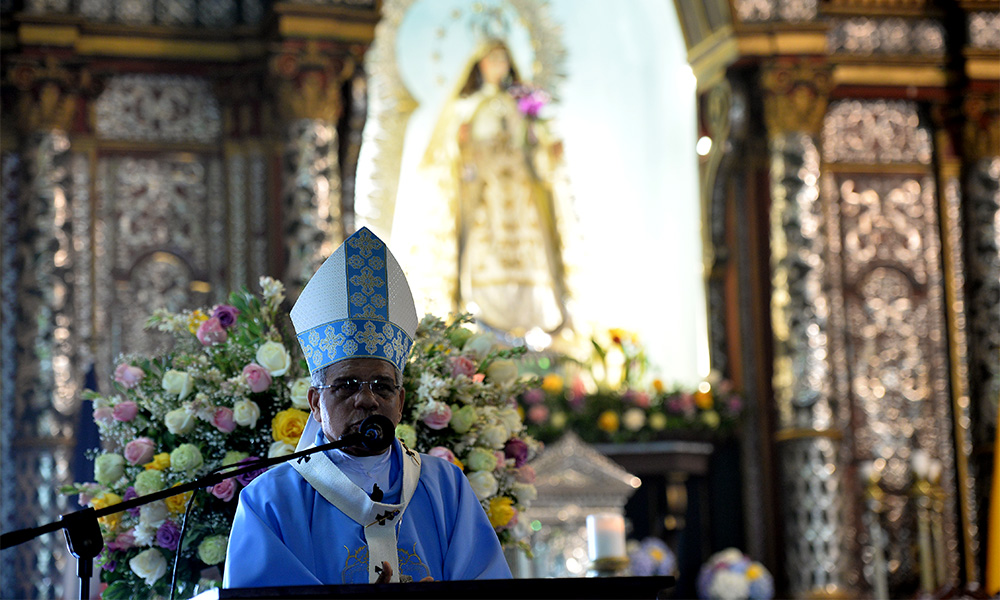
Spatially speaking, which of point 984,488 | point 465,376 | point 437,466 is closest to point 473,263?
point 984,488

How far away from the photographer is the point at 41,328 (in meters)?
8.01

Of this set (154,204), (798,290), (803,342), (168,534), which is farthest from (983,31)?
(168,534)

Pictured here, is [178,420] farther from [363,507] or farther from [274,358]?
[363,507]

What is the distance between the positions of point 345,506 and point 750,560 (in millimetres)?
6230

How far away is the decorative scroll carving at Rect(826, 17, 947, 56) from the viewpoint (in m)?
9.64

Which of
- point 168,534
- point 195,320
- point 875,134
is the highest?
point 875,134

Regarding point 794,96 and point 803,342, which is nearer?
point 803,342

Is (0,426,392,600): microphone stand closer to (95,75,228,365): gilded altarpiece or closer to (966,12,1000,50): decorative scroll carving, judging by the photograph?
(95,75,228,365): gilded altarpiece

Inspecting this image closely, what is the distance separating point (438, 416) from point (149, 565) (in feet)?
3.07

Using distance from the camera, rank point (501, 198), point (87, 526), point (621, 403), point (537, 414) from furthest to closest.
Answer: point (501, 198)
point (621, 403)
point (537, 414)
point (87, 526)

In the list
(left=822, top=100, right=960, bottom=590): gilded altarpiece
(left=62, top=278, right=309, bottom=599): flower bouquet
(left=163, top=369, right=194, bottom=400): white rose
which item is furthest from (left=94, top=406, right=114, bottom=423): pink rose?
(left=822, top=100, right=960, bottom=590): gilded altarpiece

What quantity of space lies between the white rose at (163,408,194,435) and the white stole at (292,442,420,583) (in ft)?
3.08

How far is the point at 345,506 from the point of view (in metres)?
3.14

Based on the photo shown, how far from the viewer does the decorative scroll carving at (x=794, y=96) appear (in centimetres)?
902
